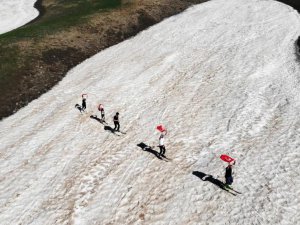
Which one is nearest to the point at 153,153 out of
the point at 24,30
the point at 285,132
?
the point at 285,132

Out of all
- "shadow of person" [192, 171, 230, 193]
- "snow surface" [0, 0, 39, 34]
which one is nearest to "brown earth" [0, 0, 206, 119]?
"snow surface" [0, 0, 39, 34]

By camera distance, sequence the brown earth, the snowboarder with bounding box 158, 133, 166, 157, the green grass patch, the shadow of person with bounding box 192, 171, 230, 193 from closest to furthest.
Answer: the shadow of person with bounding box 192, 171, 230, 193 → the snowboarder with bounding box 158, 133, 166, 157 → the brown earth → the green grass patch

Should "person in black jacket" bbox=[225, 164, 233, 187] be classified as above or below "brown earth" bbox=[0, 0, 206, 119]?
above

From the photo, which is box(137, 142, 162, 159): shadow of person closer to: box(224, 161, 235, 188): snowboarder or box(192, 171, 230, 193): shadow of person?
box(192, 171, 230, 193): shadow of person

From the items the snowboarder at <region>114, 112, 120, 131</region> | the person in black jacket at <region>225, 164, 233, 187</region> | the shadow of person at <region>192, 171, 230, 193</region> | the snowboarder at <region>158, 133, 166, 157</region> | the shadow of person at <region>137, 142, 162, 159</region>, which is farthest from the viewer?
the snowboarder at <region>114, 112, 120, 131</region>

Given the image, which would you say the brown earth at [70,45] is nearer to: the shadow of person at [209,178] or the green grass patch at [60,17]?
the green grass patch at [60,17]

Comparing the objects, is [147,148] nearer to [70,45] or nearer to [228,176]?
[228,176]

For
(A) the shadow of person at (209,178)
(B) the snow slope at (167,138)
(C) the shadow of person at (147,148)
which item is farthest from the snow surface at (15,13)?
(A) the shadow of person at (209,178)

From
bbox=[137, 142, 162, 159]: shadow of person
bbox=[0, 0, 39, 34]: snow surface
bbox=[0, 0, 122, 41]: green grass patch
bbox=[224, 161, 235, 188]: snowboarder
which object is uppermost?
bbox=[224, 161, 235, 188]: snowboarder
